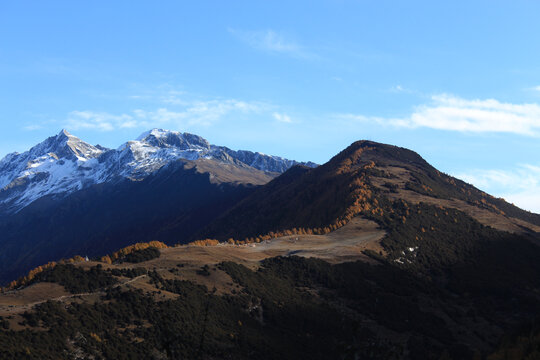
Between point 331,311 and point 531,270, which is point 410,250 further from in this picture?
point 331,311

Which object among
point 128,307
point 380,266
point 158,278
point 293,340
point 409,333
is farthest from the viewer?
point 380,266

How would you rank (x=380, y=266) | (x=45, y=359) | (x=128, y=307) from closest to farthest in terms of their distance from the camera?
(x=45, y=359) < (x=128, y=307) < (x=380, y=266)

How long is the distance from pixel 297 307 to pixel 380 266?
146ft

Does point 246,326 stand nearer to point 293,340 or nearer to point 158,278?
point 293,340

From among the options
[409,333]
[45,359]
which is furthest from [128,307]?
[409,333]

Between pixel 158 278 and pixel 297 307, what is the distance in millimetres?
33688

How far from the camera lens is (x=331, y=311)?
122375 millimetres

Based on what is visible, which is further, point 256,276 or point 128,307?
point 256,276

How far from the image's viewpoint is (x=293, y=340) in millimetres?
105562

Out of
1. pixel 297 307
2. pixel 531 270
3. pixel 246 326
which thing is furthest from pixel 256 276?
pixel 531 270

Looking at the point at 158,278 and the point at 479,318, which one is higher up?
the point at 158,278

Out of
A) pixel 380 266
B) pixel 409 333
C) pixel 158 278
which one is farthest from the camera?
pixel 380 266

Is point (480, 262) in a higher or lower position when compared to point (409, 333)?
higher

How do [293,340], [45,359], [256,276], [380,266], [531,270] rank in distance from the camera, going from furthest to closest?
[531,270] → [380,266] → [256,276] → [293,340] → [45,359]
